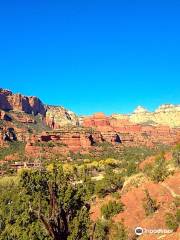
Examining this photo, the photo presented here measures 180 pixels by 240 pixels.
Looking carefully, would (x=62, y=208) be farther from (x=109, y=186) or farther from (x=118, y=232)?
(x=109, y=186)

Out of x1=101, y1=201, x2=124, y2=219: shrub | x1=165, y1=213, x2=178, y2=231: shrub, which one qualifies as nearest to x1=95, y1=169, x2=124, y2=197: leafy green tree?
x1=101, y1=201, x2=124, y2=219: shrub

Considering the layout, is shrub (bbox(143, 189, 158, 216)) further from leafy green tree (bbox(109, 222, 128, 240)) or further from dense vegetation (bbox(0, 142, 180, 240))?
leafy green tree (bbox(109, 222, 128, 240))

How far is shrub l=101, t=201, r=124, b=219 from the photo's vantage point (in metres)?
41.4

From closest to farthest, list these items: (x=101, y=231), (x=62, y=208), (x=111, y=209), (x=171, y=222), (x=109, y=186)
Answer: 1. (x=62, y=208)
2. (x=171, y=222)
3. (x=101, y=231)
4. (x=111, y=209)
5. (x=109, y=186)

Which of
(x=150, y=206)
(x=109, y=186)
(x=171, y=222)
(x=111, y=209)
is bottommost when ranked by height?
(x=171, y=222)

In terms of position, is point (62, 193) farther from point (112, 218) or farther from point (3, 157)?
point (3, 157)

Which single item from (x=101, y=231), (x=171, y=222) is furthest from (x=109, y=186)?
(x=171, y=222)

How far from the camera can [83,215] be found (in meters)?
22.5

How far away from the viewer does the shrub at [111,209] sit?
41384 mm

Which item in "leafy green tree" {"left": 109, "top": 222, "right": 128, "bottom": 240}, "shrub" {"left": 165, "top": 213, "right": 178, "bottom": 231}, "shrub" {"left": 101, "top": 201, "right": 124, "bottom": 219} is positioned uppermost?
"shrub" {"left": 101, "top": 201, "right": 124, "bottom": 219}

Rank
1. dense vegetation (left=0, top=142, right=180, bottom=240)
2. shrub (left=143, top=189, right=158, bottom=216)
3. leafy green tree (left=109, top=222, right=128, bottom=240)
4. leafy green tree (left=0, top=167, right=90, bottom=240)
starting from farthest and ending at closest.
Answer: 1. shrub (left=143, top=189, right=158, bottom=216)
2. leafy green tree (left=109, top=222, right=128, bottom=240)
3. dense vegetation (left=0, top=142, right=180, bottom=240)
4. leafy green tree (left=0, top=167, right=90, bottom=240)

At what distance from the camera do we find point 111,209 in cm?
4209

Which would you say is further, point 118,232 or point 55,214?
point 118,232

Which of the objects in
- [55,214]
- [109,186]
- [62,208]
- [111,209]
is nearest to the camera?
[55,214]
